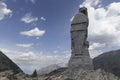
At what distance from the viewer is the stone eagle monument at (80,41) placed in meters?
56.9

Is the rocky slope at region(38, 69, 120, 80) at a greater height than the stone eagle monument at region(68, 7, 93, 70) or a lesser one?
lesser

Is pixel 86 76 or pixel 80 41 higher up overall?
pixel 80 41

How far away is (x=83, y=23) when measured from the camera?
5947 cm

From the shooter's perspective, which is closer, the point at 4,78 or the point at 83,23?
the point at 4,78

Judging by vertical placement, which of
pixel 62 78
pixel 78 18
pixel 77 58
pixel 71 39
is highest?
pixel 78 18

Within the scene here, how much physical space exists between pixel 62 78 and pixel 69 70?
4.66m

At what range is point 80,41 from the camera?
59594mm

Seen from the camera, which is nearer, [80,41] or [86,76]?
[86,76]

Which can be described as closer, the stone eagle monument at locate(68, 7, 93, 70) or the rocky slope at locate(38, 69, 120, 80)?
the rocky slope at locate(38, 69, 120, 80)

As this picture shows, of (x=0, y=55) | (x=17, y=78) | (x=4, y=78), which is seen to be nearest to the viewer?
(x=4, y=78)

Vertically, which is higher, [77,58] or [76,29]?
[76,29]

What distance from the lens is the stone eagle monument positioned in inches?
2239

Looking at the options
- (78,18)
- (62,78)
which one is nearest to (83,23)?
(78,18)

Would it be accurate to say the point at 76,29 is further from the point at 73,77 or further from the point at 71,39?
the point at 73,77
